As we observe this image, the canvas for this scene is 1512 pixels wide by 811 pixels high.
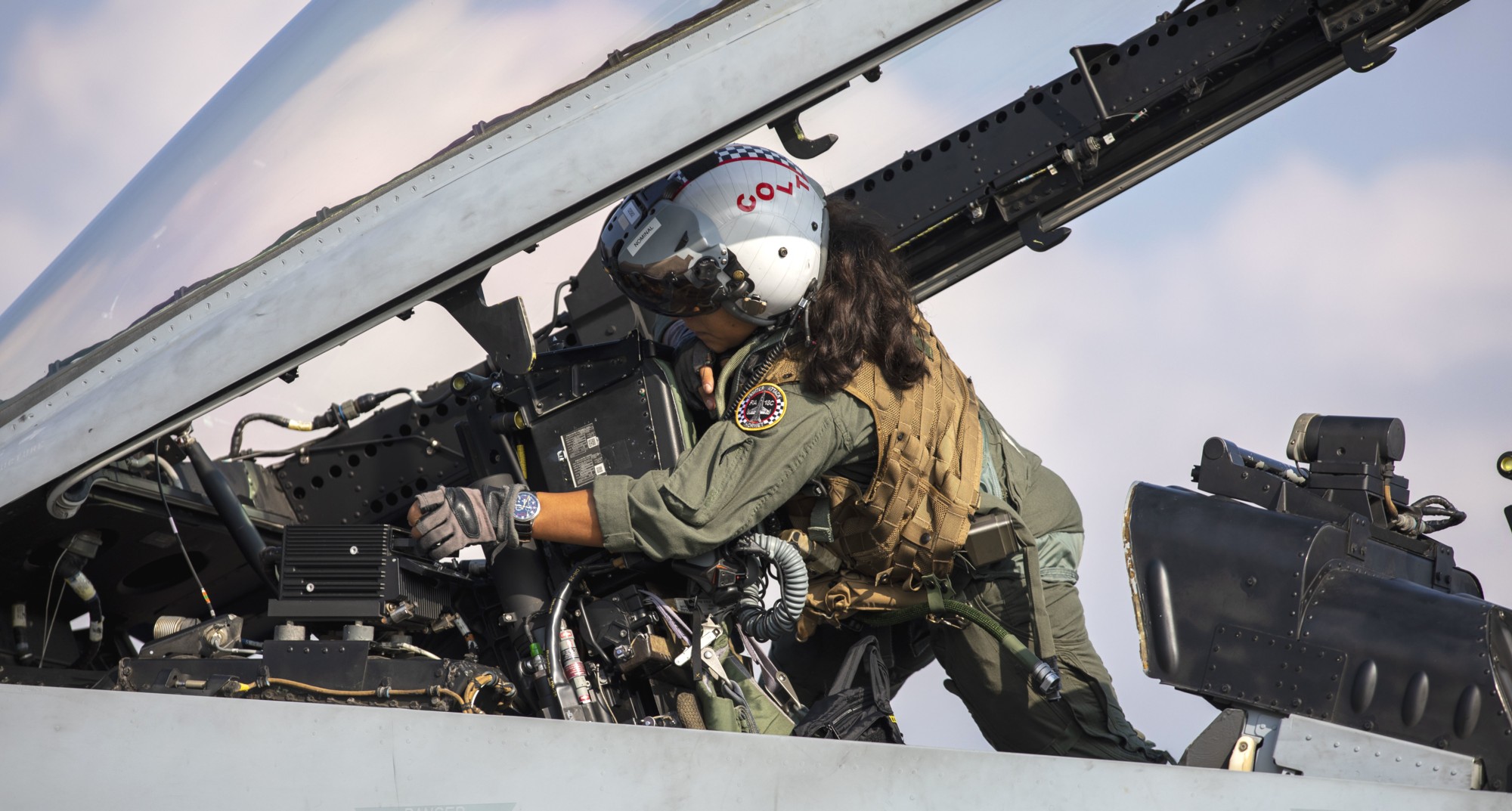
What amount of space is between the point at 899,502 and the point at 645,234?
759mm

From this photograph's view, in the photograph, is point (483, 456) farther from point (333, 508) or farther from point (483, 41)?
point (483, 41)

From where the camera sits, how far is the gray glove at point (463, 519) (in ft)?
8.30

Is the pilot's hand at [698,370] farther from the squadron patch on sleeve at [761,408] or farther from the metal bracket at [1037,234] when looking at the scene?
the metal bracket at [1037,234]

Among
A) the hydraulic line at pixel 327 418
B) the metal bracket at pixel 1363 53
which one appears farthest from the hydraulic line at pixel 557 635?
the metal bracket at pixel 1363 53

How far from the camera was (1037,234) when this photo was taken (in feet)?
11.5

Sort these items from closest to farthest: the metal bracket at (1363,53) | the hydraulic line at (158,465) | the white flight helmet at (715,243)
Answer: the hydraulic line at (158,465)
the white flight helmet at (715,243)
the metal bracket at (1363,53)

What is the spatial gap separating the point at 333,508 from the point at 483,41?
1430mm

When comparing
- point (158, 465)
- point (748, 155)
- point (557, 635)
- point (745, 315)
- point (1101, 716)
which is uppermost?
point (748, 155)

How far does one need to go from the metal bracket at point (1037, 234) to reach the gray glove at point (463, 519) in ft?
5.17

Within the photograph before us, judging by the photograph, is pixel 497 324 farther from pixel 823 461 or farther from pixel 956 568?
pixel 956 568

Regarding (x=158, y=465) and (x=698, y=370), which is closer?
(x=158, y=465)

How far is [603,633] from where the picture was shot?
2762 mm

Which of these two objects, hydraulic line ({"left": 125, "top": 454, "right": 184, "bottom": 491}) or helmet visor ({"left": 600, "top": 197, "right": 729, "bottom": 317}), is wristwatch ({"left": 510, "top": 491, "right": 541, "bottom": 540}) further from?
hydraulic line ({"left": 125, "top": 454, "right": 184, "bottom": 491})

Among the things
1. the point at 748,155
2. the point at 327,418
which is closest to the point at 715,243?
the point at 748,155
